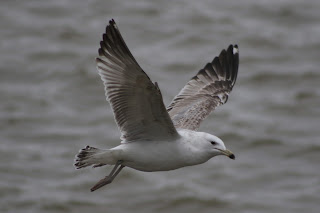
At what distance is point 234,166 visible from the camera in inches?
582

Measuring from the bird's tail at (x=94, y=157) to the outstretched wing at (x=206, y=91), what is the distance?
1.28 metres

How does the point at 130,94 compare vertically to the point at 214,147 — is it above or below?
above

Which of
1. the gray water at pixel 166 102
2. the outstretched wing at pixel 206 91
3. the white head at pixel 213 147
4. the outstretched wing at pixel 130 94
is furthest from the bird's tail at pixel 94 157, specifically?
the gray water at pixel 166 102

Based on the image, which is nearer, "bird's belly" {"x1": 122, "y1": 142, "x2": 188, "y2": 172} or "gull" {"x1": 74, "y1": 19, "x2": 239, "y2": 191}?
"gull" {"x1": 74, "y1": 19, "x2": 239, "y2": 191}

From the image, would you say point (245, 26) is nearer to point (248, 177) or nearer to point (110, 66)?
point (248, 177)

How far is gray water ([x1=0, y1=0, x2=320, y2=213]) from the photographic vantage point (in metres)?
14.0

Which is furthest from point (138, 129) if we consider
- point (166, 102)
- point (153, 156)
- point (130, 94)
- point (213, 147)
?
point (166, 102)

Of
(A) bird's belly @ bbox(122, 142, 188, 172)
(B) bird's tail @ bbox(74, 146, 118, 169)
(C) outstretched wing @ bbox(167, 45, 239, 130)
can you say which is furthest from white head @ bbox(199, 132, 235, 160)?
(C) outstretched wing @ bbox(167, 45, 239, 130)

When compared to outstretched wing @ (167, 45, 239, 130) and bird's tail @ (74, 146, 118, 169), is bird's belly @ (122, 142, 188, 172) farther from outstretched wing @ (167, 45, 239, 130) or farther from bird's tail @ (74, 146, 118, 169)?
outstretched wing @ (167, 45, 239, 130)

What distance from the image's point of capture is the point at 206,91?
370 inches

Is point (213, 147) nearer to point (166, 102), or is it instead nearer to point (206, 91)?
point (206, 91)

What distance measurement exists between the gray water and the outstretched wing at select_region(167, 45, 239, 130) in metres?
4.78

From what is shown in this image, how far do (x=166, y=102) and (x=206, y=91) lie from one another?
5615mm

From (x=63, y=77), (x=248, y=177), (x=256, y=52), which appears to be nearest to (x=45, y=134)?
(x=63, y=77)
